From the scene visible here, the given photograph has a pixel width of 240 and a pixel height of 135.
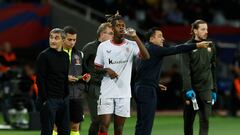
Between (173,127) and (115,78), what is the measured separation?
818cm

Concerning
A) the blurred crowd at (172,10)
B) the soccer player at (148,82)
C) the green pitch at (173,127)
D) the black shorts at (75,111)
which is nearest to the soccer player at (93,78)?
the black shorts at (75,111)

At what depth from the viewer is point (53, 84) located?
13312 mm

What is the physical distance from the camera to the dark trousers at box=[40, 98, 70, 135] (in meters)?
13.2

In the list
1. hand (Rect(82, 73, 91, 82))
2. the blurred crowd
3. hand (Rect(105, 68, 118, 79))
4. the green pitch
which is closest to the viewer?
hand (Rect(105, 68, 118, 79))

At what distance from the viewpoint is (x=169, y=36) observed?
30.2 m

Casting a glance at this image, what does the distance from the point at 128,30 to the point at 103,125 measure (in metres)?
1.59

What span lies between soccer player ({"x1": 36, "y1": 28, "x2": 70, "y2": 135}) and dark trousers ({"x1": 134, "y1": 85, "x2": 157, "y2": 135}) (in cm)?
139

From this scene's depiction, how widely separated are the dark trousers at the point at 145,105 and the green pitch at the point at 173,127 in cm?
481

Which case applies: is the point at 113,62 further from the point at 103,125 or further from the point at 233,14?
the point at 233,14

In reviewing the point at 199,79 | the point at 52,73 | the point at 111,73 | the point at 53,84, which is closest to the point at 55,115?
the point at 53,84

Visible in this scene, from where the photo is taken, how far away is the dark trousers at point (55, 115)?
43.4 ft

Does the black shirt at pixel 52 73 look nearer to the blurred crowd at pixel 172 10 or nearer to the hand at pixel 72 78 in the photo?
the hand at pixel 72 78

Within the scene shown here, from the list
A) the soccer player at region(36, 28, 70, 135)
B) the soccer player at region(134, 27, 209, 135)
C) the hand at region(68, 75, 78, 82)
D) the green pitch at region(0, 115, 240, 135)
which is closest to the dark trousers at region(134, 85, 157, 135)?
the soccer player at region(134, 27, 209, 135)

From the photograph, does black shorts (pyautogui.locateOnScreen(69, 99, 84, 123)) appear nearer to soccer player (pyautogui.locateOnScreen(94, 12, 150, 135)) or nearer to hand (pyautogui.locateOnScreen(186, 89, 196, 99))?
soccer player (pyautogui.locateOnScreen(94, 12, 150, 135))
